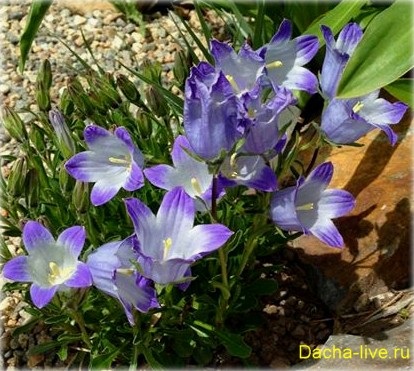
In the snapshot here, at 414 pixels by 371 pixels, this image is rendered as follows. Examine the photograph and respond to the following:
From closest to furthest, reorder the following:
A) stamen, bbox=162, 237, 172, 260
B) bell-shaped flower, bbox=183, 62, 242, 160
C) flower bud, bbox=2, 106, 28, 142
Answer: bell-shaped flower, bbox=183, 62, 242, 160, stamen, bbox=162, 237, 172, 260, flower bud, bbox=2, 106, 28, 142

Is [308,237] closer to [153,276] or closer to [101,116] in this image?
[101,116]

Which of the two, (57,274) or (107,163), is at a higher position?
(107,163)

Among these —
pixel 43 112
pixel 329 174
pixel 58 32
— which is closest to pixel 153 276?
pixel 329 174

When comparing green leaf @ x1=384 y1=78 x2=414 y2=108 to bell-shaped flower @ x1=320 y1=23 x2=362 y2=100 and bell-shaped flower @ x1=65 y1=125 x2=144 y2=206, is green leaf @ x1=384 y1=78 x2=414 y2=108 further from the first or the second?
bell-shaped flower @ x1=65 y1=125 x2=144 y2=206

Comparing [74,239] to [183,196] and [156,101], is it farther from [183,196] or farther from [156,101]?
[156,101]

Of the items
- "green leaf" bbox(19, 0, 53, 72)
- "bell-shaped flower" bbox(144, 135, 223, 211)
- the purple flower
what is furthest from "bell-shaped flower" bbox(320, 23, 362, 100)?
"green leaf" bbox(19, 0, 53, 72)

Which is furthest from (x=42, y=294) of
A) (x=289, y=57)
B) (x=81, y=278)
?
(x=289, y=57)

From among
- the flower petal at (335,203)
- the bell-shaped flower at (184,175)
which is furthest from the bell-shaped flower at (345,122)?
the bell-shaped flower at (184,175)
